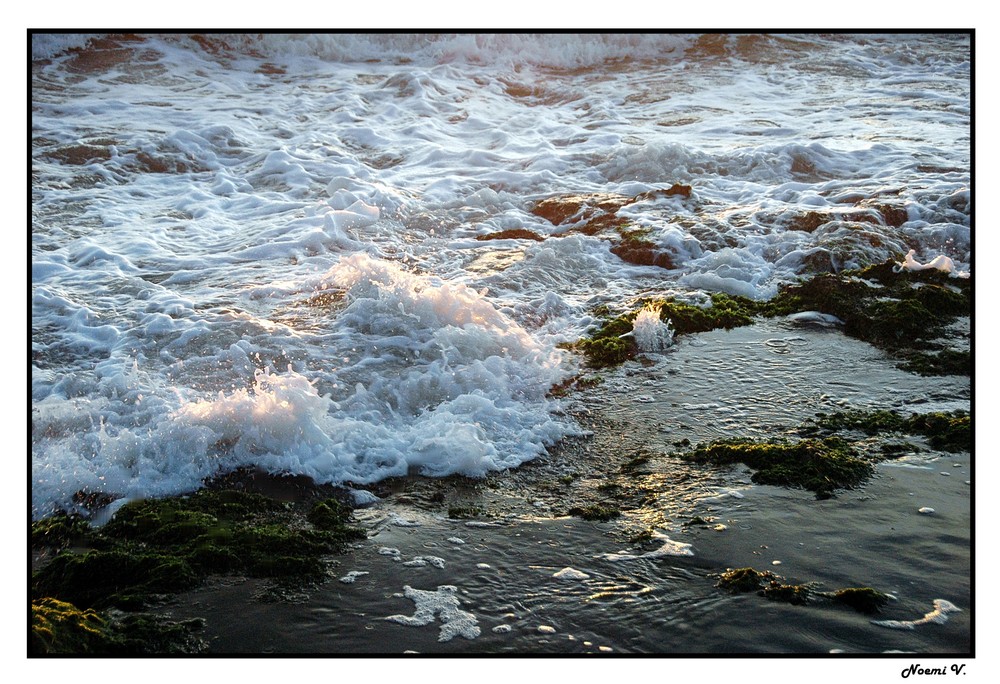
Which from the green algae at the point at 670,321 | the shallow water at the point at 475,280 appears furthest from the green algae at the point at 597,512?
the green algae at the point at 670,321

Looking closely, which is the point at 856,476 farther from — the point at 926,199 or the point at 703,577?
the point at 926,199

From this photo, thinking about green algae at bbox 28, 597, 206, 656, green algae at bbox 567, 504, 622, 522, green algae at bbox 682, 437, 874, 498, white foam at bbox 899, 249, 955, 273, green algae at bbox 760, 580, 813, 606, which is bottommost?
green algae at bbox 28, 597, 206, 656

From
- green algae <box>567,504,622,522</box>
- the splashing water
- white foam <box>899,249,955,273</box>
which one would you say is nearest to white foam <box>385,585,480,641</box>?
green algae <box>567,504,622,522</box>

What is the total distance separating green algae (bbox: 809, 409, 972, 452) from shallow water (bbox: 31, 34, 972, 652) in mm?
153

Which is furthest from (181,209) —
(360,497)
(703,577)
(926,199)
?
(926,199)

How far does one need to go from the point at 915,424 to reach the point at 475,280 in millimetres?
3371

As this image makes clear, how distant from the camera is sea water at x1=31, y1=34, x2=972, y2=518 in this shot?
14.3 ft

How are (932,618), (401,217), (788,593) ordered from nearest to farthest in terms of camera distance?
(932,618)
(788,593)
(401,217)

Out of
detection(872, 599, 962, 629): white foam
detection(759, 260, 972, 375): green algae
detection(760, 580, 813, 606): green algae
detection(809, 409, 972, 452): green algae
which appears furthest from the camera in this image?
detection(759, 260, 972, 375): green algae

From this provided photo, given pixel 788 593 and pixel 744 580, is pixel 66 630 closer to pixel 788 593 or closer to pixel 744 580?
pixel 744 580

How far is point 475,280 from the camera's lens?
6.58 meters

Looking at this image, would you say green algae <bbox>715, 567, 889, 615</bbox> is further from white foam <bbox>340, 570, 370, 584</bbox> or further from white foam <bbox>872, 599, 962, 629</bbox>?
white foam <bbox>340, 570, 370, 584</bbox>

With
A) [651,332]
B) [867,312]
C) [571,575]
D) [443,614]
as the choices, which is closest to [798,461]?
[571,575]

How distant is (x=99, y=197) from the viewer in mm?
8141
